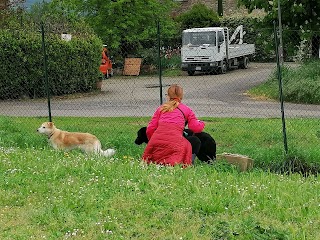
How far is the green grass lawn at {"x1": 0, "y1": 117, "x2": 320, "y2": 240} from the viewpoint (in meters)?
5.80

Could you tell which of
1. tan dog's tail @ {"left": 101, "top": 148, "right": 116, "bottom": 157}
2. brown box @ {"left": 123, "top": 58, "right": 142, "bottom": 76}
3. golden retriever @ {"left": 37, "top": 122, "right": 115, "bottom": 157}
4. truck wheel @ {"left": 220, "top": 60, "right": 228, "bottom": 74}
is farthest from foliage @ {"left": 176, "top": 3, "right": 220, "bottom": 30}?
tan dog's tail @ {"left": 101, "top": 148, "right": 116, "bottom": 157}

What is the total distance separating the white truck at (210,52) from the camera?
3369cm

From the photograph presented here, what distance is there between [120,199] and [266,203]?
1.44 metres

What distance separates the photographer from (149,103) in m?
22.0

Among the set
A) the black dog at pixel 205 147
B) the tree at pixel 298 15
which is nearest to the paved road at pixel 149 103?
the tree at pixel 298 15

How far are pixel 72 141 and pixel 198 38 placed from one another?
25.9m

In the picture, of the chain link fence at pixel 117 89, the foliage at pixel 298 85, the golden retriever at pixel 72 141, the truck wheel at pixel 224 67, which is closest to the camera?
the golden retriever at pixel 72 141

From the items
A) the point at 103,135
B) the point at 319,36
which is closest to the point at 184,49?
the point at 319,36

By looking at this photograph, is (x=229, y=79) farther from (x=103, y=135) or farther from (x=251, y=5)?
(x=103, y=135)

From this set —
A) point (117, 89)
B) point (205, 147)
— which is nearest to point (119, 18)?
point (117, 89)

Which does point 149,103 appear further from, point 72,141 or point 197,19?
point 197,19

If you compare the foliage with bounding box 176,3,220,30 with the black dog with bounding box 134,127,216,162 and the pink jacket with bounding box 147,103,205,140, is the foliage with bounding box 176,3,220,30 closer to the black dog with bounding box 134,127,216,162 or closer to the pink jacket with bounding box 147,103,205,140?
the black dog with bounding box 134,127,216,162

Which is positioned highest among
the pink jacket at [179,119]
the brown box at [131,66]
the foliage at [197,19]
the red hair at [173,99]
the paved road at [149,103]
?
the foliage at [197,19]

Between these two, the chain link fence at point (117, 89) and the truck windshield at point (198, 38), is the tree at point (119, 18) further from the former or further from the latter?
the chain link fence at point (117, 89)
